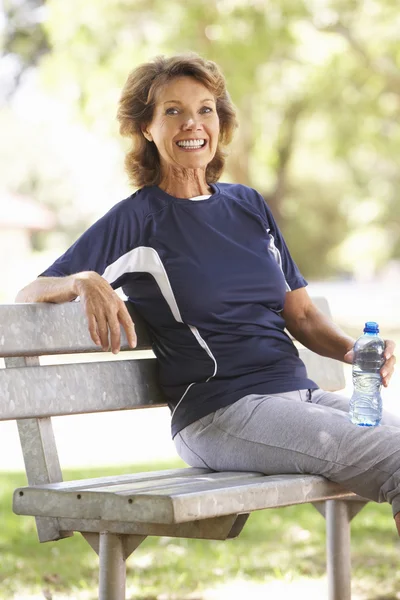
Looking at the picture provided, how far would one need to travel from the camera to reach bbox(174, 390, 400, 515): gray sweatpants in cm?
320

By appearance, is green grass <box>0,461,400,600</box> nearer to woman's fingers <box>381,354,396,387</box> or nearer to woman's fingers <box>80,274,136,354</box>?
woman's fingers <box>381,354,396,387</box>

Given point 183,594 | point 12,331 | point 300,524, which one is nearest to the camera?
point 12,331

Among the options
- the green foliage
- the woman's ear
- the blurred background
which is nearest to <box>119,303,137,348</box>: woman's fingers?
the woman's ear

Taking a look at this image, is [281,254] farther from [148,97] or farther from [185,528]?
[185,528]

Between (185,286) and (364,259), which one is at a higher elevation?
(364,259)

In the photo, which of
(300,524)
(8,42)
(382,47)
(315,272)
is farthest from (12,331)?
(315,272)

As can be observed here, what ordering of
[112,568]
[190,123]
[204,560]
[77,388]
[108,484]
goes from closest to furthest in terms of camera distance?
1. [112,568]
2. [108,484]
3. [77,388]
4. [190,123]
5. [204,560]

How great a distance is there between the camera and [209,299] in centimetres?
363

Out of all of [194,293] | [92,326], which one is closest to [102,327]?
[92,326]

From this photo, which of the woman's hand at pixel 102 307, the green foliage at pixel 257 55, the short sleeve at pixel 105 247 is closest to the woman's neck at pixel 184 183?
the short sleeve at pixel 105 247

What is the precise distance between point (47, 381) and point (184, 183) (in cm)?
90

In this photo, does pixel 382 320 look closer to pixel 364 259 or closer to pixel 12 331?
pixel 364 259

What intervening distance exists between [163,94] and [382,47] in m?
13.8

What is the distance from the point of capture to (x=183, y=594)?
4.61m
